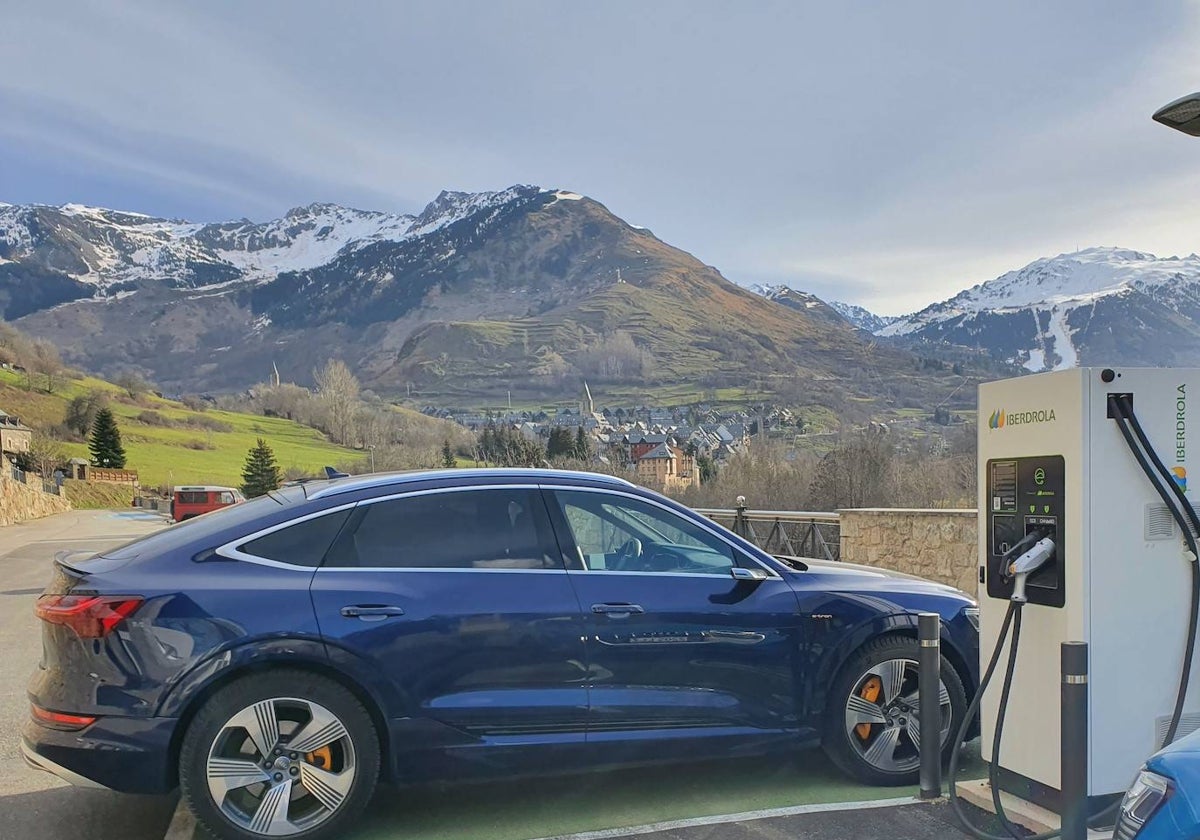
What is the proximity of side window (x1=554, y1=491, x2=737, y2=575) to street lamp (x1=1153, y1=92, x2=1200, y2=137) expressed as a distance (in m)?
3.08

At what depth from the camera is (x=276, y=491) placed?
15.0 ft

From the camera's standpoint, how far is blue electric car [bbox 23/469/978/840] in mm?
3508

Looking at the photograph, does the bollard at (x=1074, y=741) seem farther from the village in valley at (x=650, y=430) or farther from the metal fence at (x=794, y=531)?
the village in valley at (x=650, y=430)

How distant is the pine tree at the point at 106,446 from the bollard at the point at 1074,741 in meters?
76.4

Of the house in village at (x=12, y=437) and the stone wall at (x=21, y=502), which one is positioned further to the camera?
the house in village at (x=12, y=437)

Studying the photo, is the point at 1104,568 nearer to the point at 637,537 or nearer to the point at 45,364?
the point at 637,537

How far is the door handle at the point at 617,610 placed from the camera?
3963 millimetres

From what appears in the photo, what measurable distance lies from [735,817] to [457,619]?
153 centimetres

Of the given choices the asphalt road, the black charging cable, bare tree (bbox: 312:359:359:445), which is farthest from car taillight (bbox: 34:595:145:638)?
bare tree (bbox: 312:359:359:445)

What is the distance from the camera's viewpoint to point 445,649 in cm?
375

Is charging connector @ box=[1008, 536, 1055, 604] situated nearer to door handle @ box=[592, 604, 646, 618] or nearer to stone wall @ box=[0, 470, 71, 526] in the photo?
door handle @ box=[592, 604, 646, 618]

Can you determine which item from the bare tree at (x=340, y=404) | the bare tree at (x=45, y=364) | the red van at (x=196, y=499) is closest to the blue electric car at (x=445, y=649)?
the red van at (x=196, y=499)

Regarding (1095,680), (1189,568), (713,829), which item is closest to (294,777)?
(713,829)

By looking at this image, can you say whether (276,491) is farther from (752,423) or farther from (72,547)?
(752,423)
